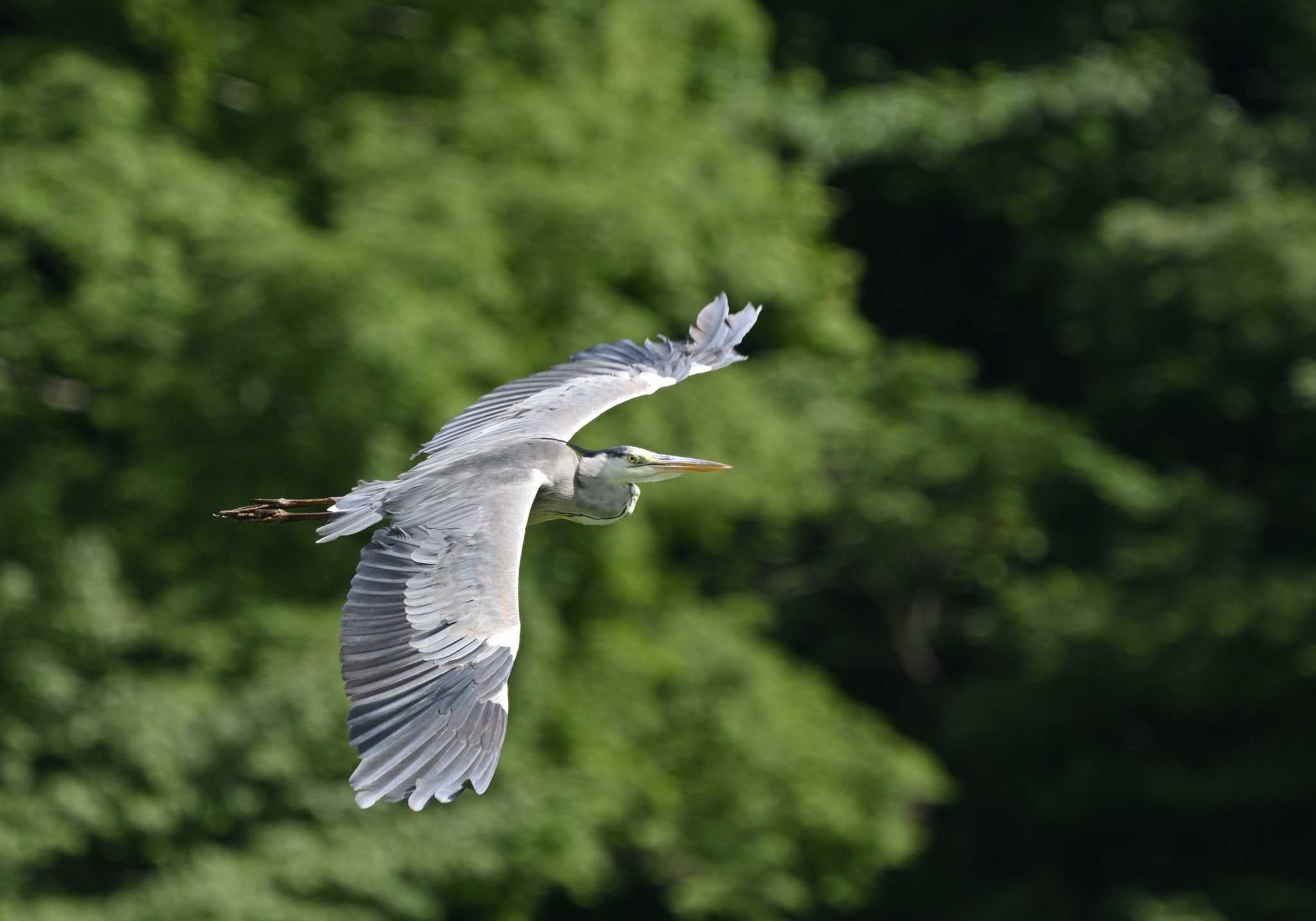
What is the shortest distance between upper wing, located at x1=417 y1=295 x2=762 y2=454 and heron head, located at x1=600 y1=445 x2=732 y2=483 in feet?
0.59

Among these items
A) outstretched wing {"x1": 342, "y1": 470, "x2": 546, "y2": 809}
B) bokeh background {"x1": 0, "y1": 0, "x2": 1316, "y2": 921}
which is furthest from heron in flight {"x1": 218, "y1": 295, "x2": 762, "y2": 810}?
bokeh background {"x1": 0, "y1": 0, "x2": 1316, "y2": 921}

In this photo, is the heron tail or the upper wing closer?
the heron tail

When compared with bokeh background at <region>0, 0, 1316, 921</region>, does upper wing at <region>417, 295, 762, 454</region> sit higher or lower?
lower

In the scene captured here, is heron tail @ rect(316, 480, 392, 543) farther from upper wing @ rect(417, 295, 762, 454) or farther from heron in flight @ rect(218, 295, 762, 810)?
upper wing @ rect(417, 295, 762, 454)

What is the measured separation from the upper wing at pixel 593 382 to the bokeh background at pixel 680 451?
10.1 ft

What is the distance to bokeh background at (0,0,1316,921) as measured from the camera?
10.8m

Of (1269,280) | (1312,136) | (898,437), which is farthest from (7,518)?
(1312,136)

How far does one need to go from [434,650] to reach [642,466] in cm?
173

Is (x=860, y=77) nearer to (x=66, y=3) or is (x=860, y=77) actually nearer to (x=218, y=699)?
(x=66, y=3)

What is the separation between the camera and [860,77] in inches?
654

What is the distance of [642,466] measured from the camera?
22.5 ft

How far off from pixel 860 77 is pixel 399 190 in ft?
20.5

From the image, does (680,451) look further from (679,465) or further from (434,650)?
(434,650)

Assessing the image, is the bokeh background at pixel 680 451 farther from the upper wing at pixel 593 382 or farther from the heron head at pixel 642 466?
the heron head at pixel 642 466
